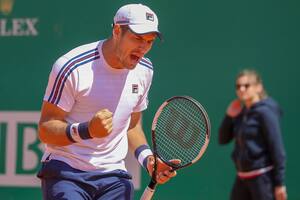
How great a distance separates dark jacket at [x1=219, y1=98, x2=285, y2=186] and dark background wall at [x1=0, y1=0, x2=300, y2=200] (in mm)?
621

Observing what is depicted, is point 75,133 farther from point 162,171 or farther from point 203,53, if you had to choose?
point 203,53

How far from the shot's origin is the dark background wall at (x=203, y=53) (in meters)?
7.62

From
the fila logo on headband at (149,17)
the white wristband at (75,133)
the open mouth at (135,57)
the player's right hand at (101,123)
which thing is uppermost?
the fila logo on headband at (149,17)

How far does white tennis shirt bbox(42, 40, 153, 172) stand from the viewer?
3.98 metres

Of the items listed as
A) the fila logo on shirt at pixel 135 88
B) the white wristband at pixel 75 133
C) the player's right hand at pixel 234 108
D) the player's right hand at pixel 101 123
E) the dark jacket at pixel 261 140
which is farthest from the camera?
the player's right hand at pixel 234 108

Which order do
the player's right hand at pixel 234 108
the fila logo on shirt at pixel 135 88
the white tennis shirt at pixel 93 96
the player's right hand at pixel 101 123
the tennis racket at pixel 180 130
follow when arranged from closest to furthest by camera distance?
the player's right hand at pixel 101 123, the white tennis shirt at pixel 93 96, the fila logo on shirt at pixel 135 88, the tennis racket at pixel 180 130, the player's right hand at pixel 234 108

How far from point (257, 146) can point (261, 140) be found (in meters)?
0.06

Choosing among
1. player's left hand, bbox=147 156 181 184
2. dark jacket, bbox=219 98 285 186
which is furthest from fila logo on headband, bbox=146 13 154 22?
dark jacket, bbox=219 98 285 186

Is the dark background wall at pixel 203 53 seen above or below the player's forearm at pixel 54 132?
above

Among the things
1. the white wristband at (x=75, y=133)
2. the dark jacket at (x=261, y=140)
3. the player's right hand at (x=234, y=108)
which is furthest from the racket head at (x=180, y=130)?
the player's right hand at (x=234, y=108)

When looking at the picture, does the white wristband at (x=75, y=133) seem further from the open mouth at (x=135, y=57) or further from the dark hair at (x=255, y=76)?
the dark hair at (x=255, y=76)

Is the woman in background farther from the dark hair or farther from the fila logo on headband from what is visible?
the fila logo on headband

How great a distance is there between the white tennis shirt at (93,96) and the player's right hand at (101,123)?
0.30 metres

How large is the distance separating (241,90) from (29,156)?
7.50 feet
